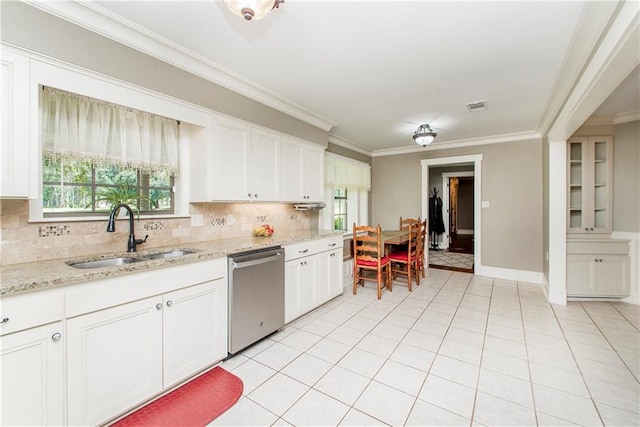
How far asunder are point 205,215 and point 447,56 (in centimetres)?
265

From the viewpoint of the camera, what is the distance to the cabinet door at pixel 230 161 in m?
2.54

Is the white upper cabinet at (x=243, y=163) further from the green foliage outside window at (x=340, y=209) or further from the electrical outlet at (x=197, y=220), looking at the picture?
the green foliage outside window at (x=340, y=209)

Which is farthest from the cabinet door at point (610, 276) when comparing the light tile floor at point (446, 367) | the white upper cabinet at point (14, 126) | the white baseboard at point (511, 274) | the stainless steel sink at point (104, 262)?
the white upper cabinet at point (14, 126)

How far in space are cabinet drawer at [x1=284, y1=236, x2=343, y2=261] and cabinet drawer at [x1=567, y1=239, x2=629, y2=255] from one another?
3.12m

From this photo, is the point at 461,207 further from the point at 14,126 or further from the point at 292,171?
the point at 14,126

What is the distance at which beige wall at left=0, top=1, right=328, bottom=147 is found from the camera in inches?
59.7

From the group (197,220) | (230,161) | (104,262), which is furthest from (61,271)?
(230,161)

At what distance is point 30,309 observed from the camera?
50.6 inches

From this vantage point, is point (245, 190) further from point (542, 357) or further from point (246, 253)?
point (542, 357)

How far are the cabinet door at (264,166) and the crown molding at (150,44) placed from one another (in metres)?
0.40

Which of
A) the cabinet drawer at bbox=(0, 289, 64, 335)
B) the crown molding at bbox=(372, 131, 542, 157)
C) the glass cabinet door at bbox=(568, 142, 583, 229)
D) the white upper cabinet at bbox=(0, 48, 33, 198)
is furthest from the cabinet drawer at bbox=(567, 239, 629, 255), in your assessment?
the white upper cabinet at bbox=(0, 48, 33, 198)

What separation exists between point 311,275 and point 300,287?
231 millimetres

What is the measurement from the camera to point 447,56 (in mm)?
2252

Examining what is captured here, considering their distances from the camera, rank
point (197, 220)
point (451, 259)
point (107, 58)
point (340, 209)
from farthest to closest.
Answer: point (451, 259) → point (340, 209) → point (197, 220) → point (107, 58)
